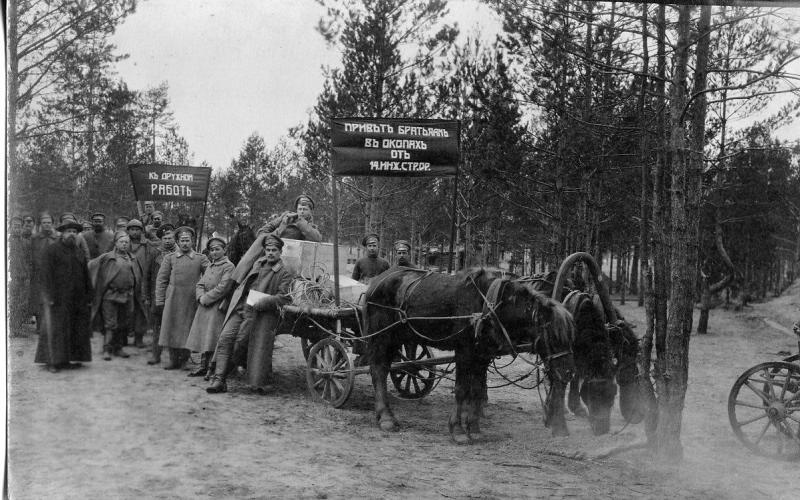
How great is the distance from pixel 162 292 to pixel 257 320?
1.81 m

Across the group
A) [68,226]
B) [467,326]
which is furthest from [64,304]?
[467,326]

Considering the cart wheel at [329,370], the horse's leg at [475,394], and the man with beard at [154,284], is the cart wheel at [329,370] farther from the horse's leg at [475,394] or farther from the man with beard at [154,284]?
the man with beard at [154,284]

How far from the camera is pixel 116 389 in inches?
275

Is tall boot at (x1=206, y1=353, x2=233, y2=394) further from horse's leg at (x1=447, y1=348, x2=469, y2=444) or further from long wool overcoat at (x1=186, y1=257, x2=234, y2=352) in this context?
horse's leg at (x1=447, y1=348, x2=469, y2=444)

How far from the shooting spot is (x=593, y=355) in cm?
550

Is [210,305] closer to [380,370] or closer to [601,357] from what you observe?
[380,370]

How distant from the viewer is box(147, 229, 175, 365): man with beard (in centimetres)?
877

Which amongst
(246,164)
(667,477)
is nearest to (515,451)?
(667,477)

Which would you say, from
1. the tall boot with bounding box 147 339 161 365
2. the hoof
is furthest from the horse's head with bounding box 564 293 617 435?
the tall boot with bounding box 147 339 161 365

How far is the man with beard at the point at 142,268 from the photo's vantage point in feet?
30.4

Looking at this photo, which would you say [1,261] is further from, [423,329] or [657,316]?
[657,316]

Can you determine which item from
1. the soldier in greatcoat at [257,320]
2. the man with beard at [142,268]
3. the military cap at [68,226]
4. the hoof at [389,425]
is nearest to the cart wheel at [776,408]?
the hoof at [389,425]

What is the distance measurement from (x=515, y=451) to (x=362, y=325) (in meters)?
2.20

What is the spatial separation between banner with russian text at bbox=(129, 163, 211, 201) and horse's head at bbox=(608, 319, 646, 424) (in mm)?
6195
